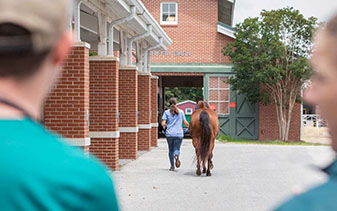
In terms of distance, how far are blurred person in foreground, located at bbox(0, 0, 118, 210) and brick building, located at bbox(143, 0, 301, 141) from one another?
2867cm

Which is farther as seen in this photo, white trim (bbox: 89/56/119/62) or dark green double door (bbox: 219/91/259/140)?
dark green double door (bbox: 219/91/259/140)

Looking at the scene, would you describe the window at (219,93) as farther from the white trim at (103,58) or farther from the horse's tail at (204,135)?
the horse's tail at (204,135)

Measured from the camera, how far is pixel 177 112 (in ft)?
47.4

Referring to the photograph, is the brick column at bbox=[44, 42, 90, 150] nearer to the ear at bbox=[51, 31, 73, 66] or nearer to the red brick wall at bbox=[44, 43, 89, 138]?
the red brick wall at bbox=[44, 43, 89, 138]

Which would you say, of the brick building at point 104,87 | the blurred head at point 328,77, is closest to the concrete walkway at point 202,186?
the brick building at point 104,87

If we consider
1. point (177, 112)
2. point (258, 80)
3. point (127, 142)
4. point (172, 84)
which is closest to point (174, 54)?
point (258, 80)

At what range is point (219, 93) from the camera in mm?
30422

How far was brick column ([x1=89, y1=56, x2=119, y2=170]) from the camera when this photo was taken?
1412cm

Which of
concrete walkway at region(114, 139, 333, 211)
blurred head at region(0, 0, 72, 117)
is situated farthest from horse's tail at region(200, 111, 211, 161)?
blurred head at region(0, 0, 72, 117)

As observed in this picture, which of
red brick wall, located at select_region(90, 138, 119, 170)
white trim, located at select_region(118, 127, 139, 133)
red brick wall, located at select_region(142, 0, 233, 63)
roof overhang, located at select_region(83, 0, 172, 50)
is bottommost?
red brick wall, located at select_region(90, 138, 119, 170)

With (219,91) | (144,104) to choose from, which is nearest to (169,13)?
(219,91)

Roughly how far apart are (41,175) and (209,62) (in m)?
29.2

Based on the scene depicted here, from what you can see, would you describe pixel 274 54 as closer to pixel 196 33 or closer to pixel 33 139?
pixel 196 33

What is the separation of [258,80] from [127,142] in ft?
39.9
